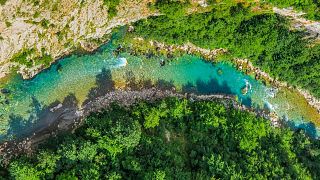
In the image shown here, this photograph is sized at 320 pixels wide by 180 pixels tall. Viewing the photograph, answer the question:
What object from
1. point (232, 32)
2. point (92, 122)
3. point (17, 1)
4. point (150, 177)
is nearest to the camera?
point (17, 1)

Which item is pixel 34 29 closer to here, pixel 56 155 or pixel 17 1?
pixel 17 1

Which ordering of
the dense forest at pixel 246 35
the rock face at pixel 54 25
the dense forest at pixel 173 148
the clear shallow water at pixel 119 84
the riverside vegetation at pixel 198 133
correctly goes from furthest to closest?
the clear shallow water at pixel 119 84 < the dense forest at pixel 246 35 < the riverside vegetation at pixel 198 133 < the dense forest at pixel 173 148 < the rock face at pixel 54 25

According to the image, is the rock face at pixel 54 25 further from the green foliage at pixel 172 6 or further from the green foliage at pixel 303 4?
the green foliage at pixel 303 4

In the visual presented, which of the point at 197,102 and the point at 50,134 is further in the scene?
the point at 197,102

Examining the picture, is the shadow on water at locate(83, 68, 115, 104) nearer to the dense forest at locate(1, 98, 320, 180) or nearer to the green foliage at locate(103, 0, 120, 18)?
the dense forest at locate(1, 98, 320, 180)

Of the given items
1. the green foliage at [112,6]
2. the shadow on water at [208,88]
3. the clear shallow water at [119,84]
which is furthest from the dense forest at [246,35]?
the shadow on water at [208,88]

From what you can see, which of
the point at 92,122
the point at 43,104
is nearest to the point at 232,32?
the point at 92,122
